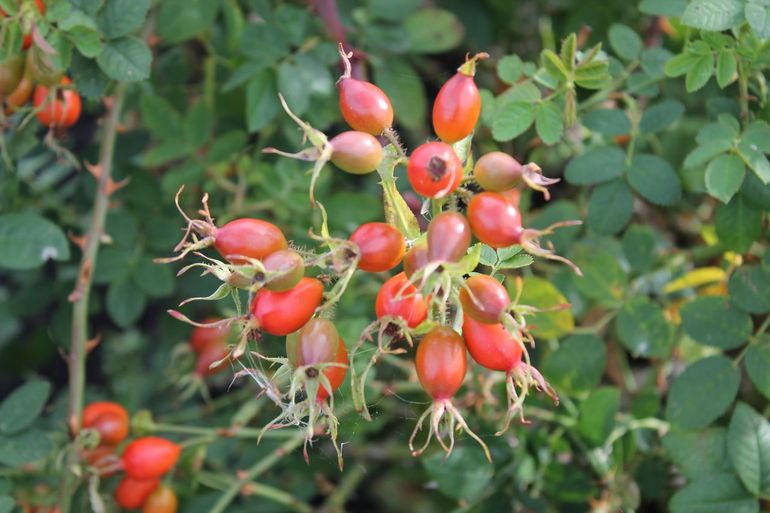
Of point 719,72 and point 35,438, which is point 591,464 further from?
point 35,438

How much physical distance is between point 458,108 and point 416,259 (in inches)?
9.5

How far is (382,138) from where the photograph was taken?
141 cm

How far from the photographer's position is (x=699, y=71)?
1.63 metres

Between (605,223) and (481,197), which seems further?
(605,223)

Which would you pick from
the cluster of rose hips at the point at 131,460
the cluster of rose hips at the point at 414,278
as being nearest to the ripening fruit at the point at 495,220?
the cluster of rose hips at the point at 414,278

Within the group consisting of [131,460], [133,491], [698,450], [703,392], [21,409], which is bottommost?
[133,491]

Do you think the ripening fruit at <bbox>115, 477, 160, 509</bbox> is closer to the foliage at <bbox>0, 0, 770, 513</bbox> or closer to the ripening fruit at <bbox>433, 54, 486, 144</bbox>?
the foliage at <bbox>0, 0, 770, 513</bbox>

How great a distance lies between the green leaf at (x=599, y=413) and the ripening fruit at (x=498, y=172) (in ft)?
2.72

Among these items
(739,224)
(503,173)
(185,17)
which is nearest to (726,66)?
(739,224)

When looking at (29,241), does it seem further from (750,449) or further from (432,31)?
(750,449)

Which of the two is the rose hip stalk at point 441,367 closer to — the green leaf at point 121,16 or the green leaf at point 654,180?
the green leaf at point 654,180

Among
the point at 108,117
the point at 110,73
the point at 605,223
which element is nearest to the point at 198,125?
the point at 108,117

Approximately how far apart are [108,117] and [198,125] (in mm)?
229

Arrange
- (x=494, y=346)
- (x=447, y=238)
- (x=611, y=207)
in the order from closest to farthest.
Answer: (x=447, y=238)
(x=494, y=346)
(x=611, y=207)
